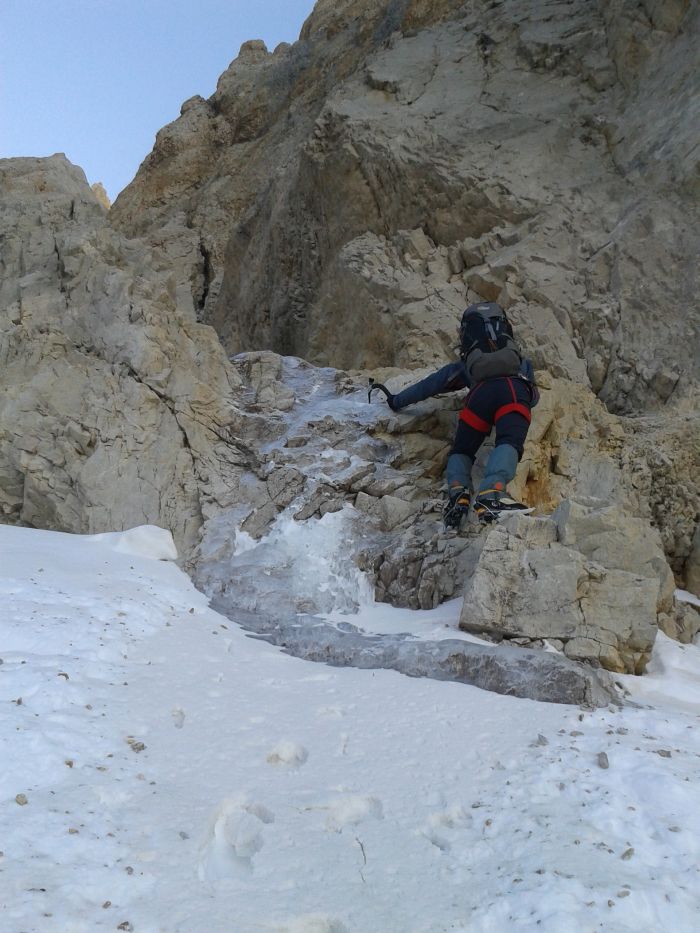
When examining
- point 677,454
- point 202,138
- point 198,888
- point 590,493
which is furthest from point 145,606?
point 202,138

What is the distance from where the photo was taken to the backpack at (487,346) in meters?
7.19

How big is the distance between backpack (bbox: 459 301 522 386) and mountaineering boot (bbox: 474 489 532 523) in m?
1.32

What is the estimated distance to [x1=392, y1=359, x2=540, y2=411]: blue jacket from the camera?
739 cm

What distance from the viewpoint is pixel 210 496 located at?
7.66 m

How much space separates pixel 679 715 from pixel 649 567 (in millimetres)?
1456

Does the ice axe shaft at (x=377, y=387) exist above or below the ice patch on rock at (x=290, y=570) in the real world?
above

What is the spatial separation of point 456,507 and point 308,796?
3.67 metres

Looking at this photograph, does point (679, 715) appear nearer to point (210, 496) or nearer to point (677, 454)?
point (677, 454)

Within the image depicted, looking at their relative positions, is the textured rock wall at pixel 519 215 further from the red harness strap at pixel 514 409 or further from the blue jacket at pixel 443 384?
the blue jacket at pixel 443 384

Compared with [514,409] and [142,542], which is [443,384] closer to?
[514,409]

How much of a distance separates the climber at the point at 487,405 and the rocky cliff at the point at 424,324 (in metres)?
0.35

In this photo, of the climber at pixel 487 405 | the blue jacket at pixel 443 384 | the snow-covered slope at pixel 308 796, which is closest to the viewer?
the snow-covered slope at pixel 308 796

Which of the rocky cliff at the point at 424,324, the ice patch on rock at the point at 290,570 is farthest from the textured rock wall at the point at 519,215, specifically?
the ice patch on rock at the point at 290,570

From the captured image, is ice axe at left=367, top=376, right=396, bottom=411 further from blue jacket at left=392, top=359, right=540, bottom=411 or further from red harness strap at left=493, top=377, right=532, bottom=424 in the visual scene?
red harness strap at left=493, top=377, right=532, bottom=424
